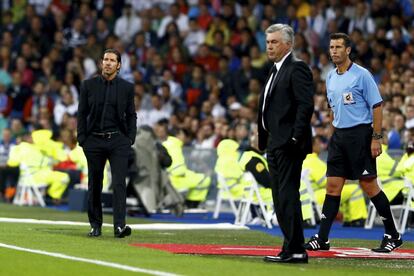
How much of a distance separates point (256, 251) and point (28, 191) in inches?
517

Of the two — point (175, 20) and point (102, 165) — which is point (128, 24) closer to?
point (175, 20)

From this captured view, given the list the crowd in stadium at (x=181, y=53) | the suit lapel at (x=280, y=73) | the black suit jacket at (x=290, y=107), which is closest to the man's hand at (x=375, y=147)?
the black suit jacket at (x=290, y=107)

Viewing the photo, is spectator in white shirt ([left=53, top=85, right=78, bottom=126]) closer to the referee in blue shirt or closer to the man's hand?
the referee in blue shirt

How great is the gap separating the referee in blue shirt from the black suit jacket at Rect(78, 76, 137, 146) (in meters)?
2.74

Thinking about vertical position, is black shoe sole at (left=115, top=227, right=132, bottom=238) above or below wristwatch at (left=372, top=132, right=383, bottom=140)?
below

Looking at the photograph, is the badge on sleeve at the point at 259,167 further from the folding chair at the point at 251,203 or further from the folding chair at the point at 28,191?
the folding chair at the point at 28,191

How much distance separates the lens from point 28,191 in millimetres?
25828

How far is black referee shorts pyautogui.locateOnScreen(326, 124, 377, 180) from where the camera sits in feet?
45.2

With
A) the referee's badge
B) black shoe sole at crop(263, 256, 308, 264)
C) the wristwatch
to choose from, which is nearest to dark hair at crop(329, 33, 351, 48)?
the referee's badge

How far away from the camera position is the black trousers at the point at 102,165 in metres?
15.2

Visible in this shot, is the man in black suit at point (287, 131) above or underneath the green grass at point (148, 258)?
above

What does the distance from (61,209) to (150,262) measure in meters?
13.2

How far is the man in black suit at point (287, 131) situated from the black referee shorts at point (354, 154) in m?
2.06

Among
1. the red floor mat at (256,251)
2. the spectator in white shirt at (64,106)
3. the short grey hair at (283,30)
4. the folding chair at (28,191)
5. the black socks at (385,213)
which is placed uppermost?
the spectator in white shirt at (64,106)
